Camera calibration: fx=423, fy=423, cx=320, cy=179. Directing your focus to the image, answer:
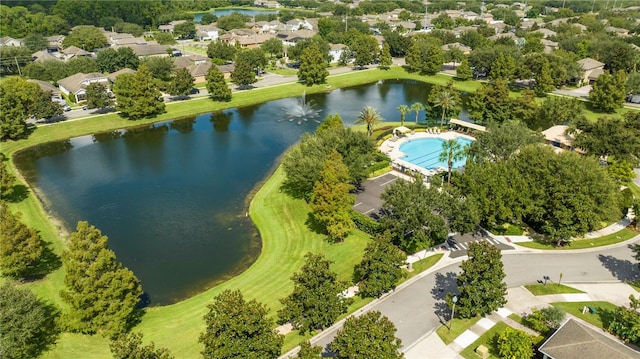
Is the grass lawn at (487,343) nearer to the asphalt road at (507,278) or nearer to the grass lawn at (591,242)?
the asphalt road at (507,278)

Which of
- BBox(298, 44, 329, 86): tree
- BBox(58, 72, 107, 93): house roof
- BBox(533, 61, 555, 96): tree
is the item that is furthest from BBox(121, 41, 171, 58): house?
BBox(533, 61, 555, 96): tree

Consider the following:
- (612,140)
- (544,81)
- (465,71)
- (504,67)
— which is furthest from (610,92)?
(612,140)

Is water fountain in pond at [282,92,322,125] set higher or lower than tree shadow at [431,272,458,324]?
higher

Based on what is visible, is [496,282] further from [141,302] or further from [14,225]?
[14,225]

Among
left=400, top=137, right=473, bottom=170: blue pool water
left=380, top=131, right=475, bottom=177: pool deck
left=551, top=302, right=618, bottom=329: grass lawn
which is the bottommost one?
left=551, top=302, right=618, bottom=329: grass lawn

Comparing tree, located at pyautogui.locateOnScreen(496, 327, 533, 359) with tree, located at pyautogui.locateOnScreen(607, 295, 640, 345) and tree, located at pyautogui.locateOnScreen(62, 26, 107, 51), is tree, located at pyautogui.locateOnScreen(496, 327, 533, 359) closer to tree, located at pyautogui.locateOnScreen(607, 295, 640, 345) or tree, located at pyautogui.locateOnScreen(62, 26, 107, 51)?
tree, located at pyautogui.locateOnScreen(607, 295, 640, 345)

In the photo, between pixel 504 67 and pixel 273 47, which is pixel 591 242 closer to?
pixel 504 67
